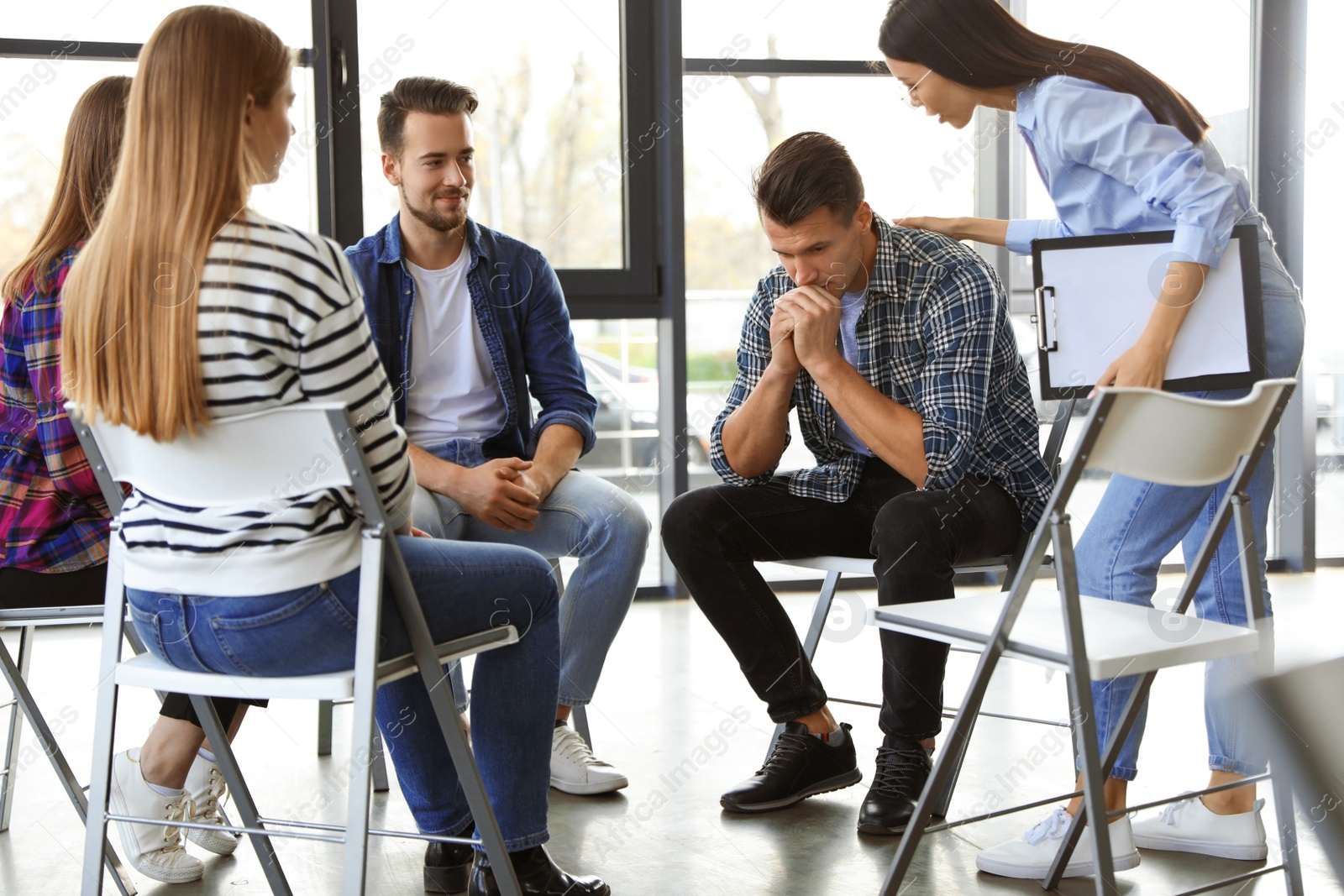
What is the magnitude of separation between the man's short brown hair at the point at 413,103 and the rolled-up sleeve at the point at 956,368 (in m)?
1.00

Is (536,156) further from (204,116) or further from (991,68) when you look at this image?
(204,116)

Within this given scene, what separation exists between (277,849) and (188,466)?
92 centimetres

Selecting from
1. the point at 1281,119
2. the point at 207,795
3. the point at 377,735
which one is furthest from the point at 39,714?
the point at 1281,119

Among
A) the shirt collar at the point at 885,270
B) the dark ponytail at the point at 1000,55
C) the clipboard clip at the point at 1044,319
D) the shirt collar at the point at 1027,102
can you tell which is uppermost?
the dark ponytail at the point at 1000,55

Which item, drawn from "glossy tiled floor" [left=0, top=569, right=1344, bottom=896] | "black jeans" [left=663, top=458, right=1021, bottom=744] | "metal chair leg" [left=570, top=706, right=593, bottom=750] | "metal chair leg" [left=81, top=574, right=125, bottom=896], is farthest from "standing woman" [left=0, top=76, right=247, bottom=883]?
"black jeans" [left=663, top=458, right=1021, bottom=744]

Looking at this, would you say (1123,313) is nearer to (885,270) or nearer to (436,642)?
(885,270)

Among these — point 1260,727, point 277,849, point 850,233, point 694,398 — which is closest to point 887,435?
point 850,233

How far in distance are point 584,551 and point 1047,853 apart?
3.08 feet

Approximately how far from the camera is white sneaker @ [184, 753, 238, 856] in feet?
6.13

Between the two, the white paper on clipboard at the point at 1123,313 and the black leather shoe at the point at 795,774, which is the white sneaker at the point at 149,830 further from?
the white paper on clipboard at the point at 1123,313

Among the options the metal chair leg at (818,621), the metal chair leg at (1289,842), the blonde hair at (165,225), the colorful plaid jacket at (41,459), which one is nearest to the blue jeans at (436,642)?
the blonde hair at (165,225)

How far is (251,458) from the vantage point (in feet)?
4.07

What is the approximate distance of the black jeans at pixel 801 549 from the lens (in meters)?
1.92

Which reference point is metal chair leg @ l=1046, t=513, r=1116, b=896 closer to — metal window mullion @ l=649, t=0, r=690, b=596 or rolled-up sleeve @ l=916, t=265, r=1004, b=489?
rolled-up sleeve @ l=916, t=265, r=1004, b=489
